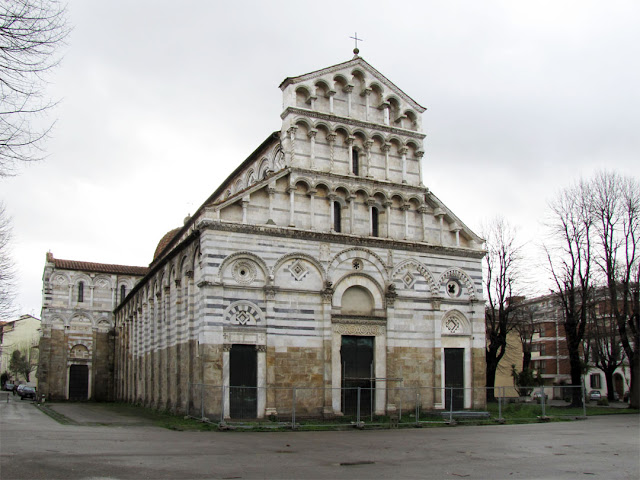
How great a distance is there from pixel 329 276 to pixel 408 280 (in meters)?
→ 4.41

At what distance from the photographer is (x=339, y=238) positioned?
104 feet

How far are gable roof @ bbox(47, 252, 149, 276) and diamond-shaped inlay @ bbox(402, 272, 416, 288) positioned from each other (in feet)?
120

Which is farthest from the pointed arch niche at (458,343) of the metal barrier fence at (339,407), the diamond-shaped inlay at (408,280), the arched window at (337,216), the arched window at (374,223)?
the arched window at (337,216)

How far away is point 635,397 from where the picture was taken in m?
39.6

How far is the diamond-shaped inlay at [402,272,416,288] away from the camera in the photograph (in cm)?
3306

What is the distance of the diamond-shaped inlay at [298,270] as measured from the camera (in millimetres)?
30422

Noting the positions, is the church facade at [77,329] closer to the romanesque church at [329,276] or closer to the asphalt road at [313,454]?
the romanesque church at [329,276]

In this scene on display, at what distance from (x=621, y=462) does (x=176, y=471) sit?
10251 mm

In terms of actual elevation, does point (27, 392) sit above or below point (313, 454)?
below

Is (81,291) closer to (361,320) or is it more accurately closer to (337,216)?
(337,216)

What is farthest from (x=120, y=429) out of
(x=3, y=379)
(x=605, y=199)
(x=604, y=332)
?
(x=3, y=379)

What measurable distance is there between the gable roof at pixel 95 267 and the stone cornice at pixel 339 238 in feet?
119

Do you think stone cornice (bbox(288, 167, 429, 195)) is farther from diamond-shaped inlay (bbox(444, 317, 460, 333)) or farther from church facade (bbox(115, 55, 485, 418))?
diamond-shaped inlay (bbox(444, 317, 460, 333))

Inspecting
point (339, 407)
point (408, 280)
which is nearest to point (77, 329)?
point (339, 407)
